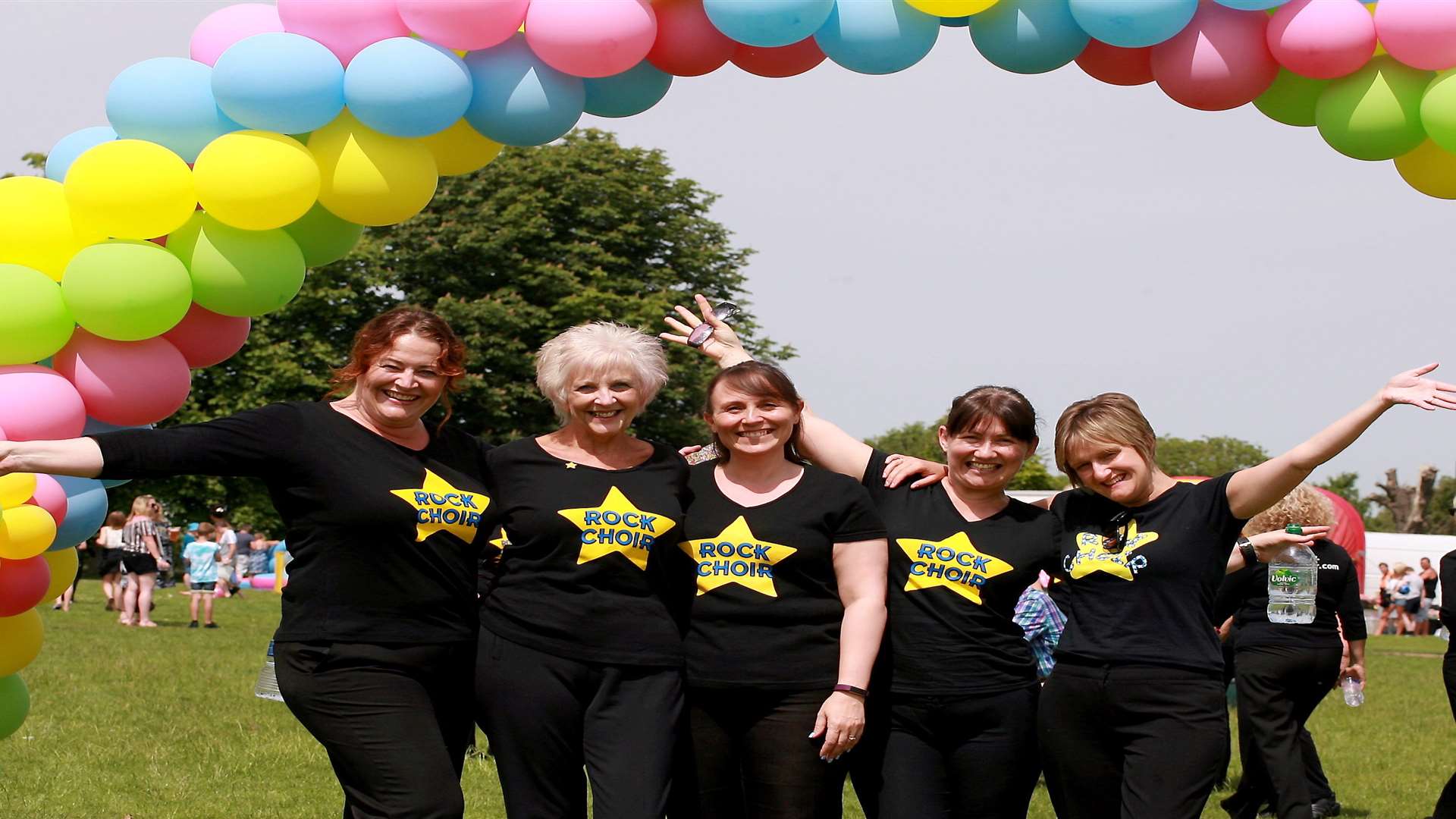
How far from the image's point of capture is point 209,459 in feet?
14.1

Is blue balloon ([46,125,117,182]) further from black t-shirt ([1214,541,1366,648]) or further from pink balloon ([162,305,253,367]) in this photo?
black t-shirt ([1214,541,1366,648])

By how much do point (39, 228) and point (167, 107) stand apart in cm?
61

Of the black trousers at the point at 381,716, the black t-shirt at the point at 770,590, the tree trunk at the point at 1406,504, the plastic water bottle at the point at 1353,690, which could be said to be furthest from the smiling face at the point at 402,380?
the tree trunk at the point at 1406,504

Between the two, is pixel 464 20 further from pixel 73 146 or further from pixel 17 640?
pixel 17 640

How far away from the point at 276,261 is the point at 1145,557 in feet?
10.4

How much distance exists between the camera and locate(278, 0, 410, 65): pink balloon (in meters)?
5.24

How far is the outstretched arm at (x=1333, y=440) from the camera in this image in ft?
14.1

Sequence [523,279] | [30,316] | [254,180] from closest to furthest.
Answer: [30,316] → [254,180] → [523,279]

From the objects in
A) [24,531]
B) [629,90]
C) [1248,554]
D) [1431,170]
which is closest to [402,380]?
[24,531]

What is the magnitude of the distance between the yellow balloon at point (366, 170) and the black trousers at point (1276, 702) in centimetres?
530

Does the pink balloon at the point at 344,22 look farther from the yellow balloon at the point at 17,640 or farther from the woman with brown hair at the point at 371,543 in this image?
the yellow balloon at the point at 17,640

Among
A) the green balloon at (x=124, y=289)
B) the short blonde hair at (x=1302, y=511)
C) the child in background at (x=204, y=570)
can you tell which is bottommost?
the child in background at (x=204, y=570)

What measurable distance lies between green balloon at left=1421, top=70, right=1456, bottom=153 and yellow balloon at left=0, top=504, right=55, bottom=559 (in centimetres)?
485

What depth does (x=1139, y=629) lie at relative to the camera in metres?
4.67
